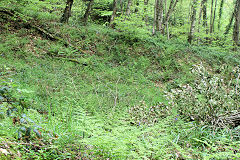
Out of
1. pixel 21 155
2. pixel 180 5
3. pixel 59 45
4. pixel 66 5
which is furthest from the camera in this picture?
pixel 180 5

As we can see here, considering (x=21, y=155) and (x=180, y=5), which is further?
(x=180, y=5)

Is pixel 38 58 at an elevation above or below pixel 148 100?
above

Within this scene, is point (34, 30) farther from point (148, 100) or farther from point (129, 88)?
point (148, 100)

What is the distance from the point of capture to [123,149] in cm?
161

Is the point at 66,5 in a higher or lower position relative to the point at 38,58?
higher

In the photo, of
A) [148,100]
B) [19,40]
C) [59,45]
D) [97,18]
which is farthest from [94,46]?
[97,18]

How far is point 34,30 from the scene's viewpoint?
11172mm

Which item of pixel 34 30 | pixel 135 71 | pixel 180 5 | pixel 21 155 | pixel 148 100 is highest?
pixel 180 5

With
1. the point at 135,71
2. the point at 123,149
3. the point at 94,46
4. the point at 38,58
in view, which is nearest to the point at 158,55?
the point at 135,71

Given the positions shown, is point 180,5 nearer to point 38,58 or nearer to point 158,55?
point 158,55

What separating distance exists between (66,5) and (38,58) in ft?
15.8

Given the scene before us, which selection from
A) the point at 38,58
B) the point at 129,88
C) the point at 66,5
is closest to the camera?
the point at 129,88

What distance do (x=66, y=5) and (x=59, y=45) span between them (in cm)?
322

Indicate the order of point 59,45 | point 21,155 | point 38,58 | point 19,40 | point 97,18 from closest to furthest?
point 21,155
point 38,58
point 19,40
point 59,45
point 97,18
